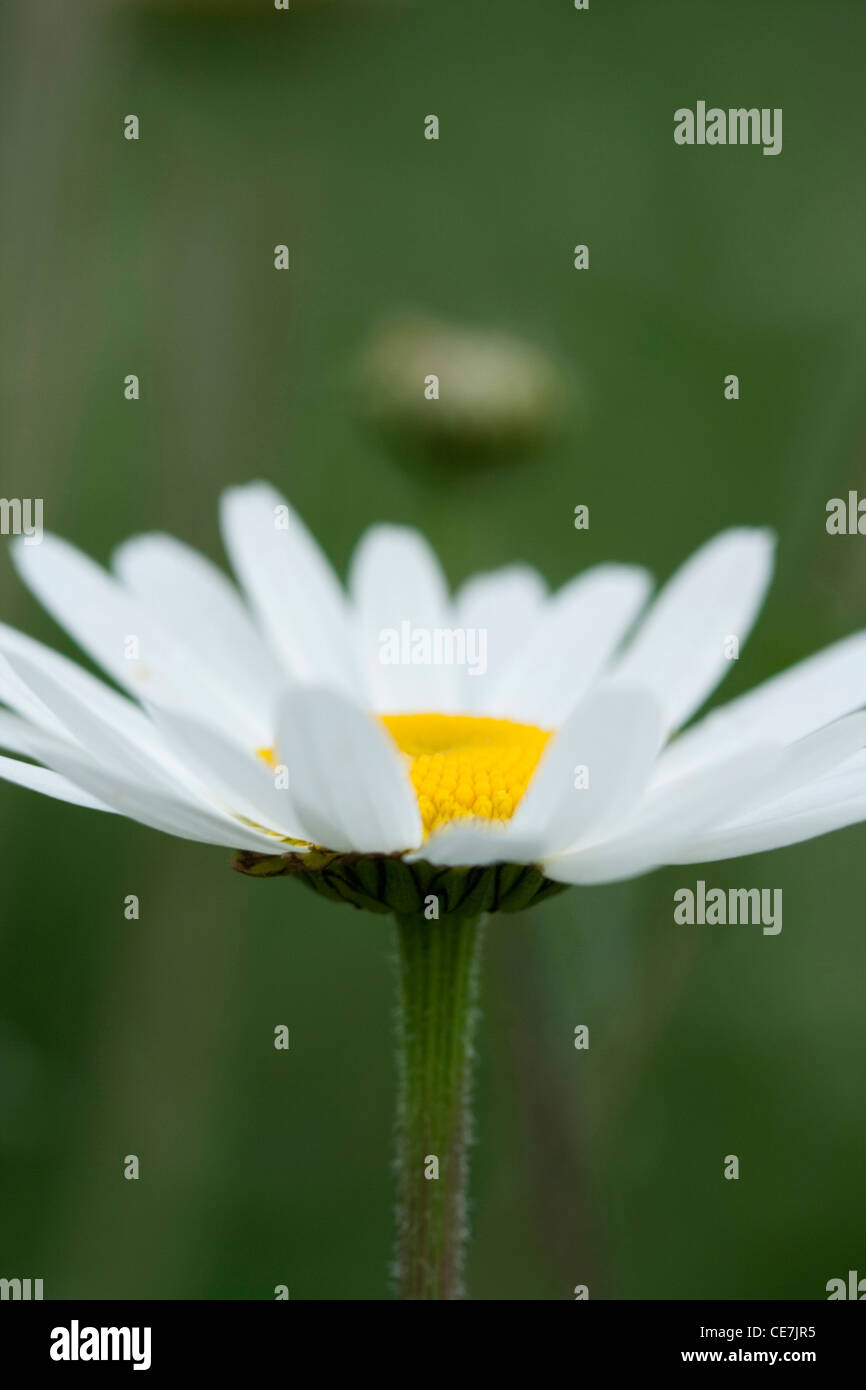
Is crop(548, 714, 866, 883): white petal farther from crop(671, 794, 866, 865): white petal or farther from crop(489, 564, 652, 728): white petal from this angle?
crop(489, 564, 652, 728): white petal

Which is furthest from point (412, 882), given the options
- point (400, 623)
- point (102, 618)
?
point (400, 623)

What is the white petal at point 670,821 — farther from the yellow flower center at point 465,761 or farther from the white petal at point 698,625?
the white petal at point 698,625

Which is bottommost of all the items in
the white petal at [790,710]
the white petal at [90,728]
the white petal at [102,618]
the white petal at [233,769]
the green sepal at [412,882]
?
the green sepal at [412,882]

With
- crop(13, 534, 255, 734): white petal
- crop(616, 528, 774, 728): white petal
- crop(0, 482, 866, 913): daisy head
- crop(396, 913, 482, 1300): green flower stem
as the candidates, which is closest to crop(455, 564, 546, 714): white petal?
crop(0, 482, 866, 913): daisy head

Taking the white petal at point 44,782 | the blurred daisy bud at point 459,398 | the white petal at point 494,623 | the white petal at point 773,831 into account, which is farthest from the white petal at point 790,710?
the blurred daisy bud at point 459,398

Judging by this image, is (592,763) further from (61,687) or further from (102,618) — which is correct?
(102,618)
